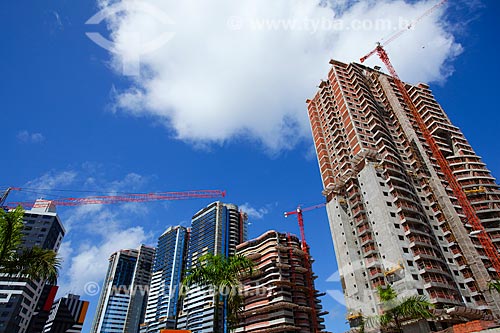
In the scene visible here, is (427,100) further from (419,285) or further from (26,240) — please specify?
(26,240)

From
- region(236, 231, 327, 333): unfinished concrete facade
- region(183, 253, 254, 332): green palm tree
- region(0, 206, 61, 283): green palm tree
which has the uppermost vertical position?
region(236, 231, 327, 333): unfinished concrete facade

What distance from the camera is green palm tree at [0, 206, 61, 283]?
43.5ft

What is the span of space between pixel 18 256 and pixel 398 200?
66.1 metres

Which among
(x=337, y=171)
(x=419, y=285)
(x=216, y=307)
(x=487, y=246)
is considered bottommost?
(x=216, y=307)

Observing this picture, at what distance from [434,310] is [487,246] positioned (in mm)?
25268

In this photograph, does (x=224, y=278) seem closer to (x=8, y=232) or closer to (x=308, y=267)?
(x=8, y=232)

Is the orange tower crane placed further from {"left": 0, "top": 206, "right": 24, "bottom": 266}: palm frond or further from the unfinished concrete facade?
{"left": 0, "top": 206, "right": 24, "bottom": 266}: palm frond

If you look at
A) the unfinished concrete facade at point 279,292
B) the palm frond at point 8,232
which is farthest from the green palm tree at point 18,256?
the unfinished concrete facade at point 279,292

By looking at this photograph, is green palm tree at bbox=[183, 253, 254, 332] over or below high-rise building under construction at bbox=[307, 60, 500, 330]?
below

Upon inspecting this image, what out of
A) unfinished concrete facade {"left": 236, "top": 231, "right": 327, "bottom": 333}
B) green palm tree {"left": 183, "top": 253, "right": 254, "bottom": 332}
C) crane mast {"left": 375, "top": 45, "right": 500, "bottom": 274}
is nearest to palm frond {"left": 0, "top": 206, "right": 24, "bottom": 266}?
green palm tree {"left": 183, "top": 253, "right": 254, "bottom": 332}

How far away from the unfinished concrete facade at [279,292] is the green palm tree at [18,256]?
79486mm

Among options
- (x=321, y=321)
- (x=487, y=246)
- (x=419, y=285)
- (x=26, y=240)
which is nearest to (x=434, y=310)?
(x=419, y=285)

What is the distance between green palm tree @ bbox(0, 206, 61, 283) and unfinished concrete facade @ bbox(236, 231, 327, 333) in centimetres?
7949

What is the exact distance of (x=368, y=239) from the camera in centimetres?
6525
